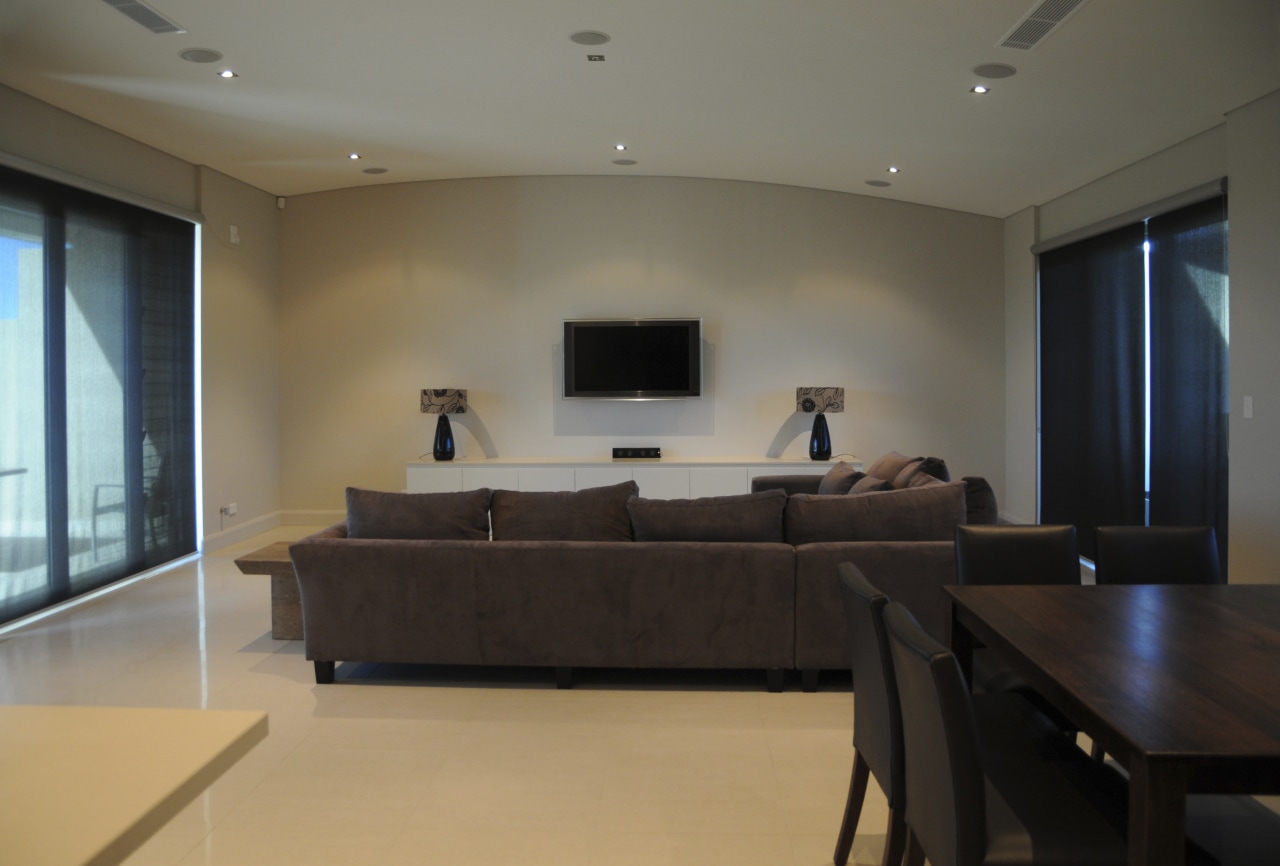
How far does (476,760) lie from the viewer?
3.40 m

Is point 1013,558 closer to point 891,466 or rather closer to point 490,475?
point 891,466

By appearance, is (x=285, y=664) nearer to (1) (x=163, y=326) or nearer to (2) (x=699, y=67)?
(1) (x=163, y=326)

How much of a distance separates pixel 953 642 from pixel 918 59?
3.23m

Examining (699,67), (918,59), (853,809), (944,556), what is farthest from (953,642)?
(699,67)

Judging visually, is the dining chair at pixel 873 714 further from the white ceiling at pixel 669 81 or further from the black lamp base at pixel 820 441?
the black lamp base at pixel 820 441

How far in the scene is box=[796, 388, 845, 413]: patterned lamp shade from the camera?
8055mm

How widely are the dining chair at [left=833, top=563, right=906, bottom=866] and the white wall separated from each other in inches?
230

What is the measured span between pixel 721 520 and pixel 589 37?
8.03 ft

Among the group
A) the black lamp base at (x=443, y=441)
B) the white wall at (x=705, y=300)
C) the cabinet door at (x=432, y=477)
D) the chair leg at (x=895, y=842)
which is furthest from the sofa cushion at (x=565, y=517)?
the white wall at (x=705, y=300)

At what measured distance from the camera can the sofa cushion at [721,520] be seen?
13.4ft

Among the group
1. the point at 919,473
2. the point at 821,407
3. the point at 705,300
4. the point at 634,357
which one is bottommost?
the point at 919,473

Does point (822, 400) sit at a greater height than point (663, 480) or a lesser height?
greater

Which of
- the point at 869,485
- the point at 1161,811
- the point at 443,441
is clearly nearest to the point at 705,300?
the point at 443,441

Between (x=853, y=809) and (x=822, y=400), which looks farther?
(x=822, y=400)
